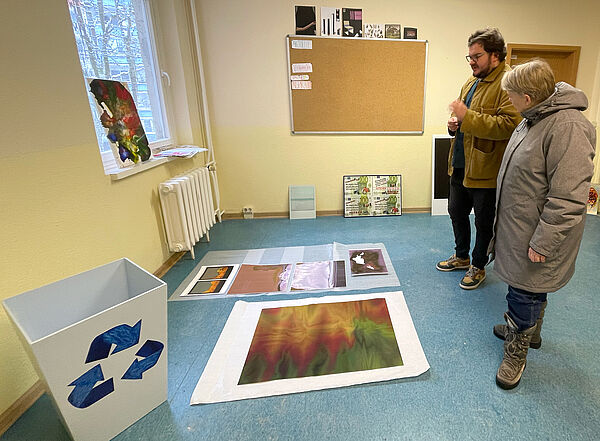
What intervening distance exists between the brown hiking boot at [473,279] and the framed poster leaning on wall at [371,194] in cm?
154

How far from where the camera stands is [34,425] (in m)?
1.22

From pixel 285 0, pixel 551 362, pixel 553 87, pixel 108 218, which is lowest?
pixel 551 362

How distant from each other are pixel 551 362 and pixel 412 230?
5.58ft

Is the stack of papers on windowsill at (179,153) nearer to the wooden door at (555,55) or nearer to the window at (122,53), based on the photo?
the window at (122,53)

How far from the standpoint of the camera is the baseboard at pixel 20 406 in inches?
47.7

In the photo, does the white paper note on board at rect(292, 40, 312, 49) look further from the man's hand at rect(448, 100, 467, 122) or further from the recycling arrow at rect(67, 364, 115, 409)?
the recycling arrow at rect(67, 364, 115, 409)

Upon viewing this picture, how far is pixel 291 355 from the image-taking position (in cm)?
150

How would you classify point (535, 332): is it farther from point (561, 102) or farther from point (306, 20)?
point (306, 20)

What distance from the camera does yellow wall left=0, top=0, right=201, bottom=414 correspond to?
1256mm

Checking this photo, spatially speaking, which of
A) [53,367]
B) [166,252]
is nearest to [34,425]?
[53,367]

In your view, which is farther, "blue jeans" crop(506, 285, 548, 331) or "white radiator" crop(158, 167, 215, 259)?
"white radiator" crop(158, 167, 215, 259)

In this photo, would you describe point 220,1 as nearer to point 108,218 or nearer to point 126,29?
point 126,29

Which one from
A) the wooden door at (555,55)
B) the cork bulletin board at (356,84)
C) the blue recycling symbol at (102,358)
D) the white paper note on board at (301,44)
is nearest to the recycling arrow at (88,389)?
the blue recycling symbol at (102,358)

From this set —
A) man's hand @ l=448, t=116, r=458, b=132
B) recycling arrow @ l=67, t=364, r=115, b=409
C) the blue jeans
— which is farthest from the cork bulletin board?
recycling arrow @ l=67, t=364, r=115, b=409
